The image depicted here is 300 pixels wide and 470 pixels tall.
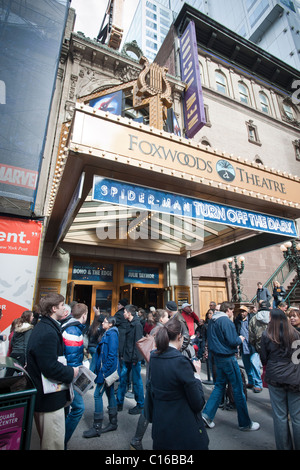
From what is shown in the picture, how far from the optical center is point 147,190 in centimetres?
497

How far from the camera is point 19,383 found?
2.45m

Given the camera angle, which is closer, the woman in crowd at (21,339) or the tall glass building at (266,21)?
the woman in crowd at (21,339)

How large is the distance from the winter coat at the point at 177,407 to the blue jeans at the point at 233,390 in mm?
1879

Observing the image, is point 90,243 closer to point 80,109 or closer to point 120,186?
point 120,186

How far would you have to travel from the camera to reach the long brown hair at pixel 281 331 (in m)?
2.96

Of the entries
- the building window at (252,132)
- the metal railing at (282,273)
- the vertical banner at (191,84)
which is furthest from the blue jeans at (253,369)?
the building window at (252,132)

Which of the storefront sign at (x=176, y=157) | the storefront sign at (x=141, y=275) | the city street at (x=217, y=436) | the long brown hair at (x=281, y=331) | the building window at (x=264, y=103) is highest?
the building window at (x=264, y=103)

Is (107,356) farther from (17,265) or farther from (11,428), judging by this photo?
(17,265)

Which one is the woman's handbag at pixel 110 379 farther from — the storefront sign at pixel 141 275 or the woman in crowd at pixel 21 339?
the storefront sign at pixel 141 275

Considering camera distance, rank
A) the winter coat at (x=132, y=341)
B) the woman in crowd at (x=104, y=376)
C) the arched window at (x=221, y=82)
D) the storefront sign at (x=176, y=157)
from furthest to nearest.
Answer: the arched window at (x=221, y=82)
the winter coat at (x=132, y=341)
the storefront sign at (x=176, y=157)
the woman in crowd at (x=104, y=376)

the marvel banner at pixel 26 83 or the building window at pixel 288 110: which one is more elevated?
the building window at pixel 288 110

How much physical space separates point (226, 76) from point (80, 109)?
17.8 meters

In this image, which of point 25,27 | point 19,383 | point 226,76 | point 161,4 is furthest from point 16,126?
Answer: point 161,4

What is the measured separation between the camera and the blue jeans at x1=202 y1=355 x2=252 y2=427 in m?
3.68
